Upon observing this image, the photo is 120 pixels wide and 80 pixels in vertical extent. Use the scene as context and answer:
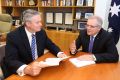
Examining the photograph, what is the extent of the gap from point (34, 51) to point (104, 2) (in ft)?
7.76

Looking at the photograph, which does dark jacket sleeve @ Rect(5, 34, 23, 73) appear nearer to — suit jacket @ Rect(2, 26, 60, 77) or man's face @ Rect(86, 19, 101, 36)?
suit jacket @ Rect(2, 26, 60, 77)

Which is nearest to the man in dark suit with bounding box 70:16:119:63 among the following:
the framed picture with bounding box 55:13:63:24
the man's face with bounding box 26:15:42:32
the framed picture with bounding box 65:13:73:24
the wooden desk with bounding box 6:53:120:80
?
the wooden desk with bounding box 6:53:120:80

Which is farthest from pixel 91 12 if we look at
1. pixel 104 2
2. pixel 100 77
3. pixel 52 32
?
pixel 100 77

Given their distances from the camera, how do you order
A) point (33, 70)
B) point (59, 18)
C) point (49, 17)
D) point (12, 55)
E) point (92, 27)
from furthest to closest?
point (49, 17), point (59, 18), point (92, 27), point (12, 55), point (33, 70)

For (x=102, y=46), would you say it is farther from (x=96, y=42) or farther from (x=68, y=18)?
(x=68, y=18)

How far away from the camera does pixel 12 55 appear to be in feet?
6.27

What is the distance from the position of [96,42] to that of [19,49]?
102cm

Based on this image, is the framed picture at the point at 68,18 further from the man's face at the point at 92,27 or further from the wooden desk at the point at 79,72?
the wooden desk at the point at 79,72

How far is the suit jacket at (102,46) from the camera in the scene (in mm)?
2064

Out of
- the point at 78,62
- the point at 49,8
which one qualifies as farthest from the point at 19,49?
the point at 49,8

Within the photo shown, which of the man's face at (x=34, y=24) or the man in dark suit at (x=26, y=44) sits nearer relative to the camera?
the man in dark suit at (x=26, y=44)

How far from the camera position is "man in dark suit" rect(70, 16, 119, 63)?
2.18 meters

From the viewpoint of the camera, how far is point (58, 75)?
1.65 meters

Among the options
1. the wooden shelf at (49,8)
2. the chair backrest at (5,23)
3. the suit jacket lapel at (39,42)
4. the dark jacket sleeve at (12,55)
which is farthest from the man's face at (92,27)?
the chair backrest at (5,23)
